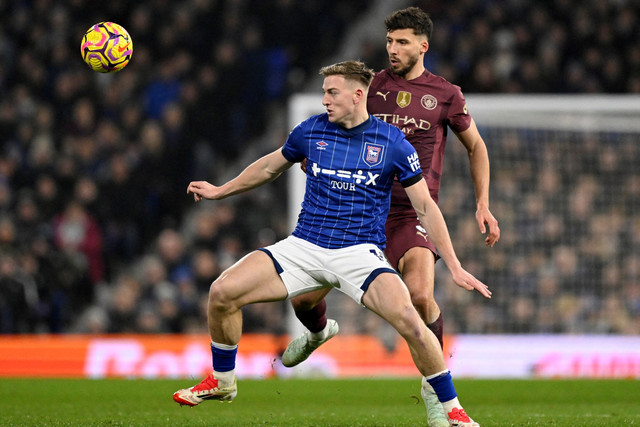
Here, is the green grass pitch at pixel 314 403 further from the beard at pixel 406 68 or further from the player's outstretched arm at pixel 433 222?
the beard at pixel 406 68

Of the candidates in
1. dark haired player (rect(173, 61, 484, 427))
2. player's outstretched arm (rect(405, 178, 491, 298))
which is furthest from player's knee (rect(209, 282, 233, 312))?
player's outstretched arm (rect(405, 178, 491, 298))

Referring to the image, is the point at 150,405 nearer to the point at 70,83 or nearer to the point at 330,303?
the point at 330,303

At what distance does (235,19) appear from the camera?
53.3 feet

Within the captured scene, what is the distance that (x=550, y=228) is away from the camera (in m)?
12.9

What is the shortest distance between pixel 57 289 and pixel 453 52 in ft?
23.4

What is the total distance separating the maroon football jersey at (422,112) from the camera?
7.01m

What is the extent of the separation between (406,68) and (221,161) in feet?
28.2

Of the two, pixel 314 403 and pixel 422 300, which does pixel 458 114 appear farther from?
pixel 314 403

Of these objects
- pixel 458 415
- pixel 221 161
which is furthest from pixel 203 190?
pixel 221 161

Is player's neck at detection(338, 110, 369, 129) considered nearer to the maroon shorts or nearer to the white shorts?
the white shorts

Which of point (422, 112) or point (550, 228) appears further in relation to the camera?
point (550, 228)

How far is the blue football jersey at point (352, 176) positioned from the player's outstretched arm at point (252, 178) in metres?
0.25

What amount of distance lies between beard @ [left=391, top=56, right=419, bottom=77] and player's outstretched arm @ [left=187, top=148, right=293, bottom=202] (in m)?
1.18

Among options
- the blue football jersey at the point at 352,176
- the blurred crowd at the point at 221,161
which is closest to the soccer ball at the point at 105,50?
the blue football jersey at the point at 352,176
